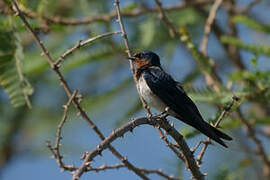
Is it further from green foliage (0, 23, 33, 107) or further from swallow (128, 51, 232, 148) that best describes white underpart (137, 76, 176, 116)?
green foliage (0, 23, 33, 107)

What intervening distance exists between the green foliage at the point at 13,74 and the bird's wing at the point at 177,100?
0.93m

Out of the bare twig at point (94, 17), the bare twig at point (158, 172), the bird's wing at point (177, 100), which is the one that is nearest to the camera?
the bare twig at point (158, 172)

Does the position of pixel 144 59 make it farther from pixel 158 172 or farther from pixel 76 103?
pixel 76 103

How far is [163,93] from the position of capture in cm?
394

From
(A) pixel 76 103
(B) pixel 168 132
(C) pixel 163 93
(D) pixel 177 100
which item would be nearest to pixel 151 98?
(C) pixel 163 93

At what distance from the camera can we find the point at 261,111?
5465mm

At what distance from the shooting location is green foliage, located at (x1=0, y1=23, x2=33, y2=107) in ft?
11.7

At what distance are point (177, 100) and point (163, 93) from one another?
0.69ft

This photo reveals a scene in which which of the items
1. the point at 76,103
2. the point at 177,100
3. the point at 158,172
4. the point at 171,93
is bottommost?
the point at 158,172

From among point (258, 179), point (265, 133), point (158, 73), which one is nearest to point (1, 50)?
point (158, 73)

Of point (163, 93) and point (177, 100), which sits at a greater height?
point (163, 93)

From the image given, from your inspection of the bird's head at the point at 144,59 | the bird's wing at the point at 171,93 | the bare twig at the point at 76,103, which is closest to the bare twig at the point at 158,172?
the bare twig at the point at 76,103

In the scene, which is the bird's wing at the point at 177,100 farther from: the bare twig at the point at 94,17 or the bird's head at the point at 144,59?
the bare twig at the point at 94,17

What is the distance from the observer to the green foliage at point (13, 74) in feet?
11.7
